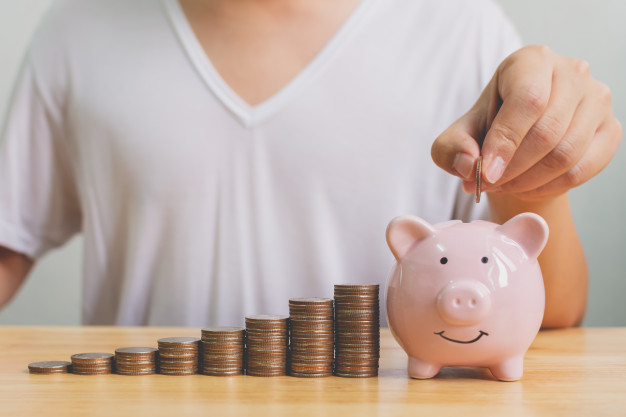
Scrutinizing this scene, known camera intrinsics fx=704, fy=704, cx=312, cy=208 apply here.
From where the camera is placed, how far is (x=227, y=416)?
1.73 ft

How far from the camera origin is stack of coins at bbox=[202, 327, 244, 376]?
0.67 meters

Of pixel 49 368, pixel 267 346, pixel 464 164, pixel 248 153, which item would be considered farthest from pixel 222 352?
pixel 248 153

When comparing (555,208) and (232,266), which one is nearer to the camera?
(555,208)

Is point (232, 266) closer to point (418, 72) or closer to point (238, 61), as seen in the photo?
point (238, 61)

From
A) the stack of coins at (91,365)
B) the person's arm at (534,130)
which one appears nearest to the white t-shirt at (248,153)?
the person's arm at (534,130)

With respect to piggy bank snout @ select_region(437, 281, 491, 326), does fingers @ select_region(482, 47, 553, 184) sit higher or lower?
higher

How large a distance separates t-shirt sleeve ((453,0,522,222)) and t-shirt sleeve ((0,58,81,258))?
2.33 ft

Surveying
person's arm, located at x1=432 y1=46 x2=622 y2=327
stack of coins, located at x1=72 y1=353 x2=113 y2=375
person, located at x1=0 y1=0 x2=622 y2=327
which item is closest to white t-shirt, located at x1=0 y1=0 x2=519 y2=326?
person, located at x1=0 y1=0 x2=622 y2=327

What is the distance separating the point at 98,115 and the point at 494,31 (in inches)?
27.9

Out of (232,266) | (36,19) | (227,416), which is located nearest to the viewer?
(227,416)

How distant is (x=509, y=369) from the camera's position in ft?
2.11

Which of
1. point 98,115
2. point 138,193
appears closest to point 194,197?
point 138,193

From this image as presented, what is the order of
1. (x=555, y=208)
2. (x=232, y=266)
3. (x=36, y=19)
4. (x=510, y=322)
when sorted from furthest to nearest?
1. (x=36, y=19)
2. (x=232, y=266)
3. (x=555, y=208)
4. (x=510, y=322)

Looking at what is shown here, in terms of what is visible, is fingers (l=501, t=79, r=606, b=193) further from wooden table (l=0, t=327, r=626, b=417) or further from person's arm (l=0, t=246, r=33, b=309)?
person's arm (l=0, t=246, r=33, b=309)
